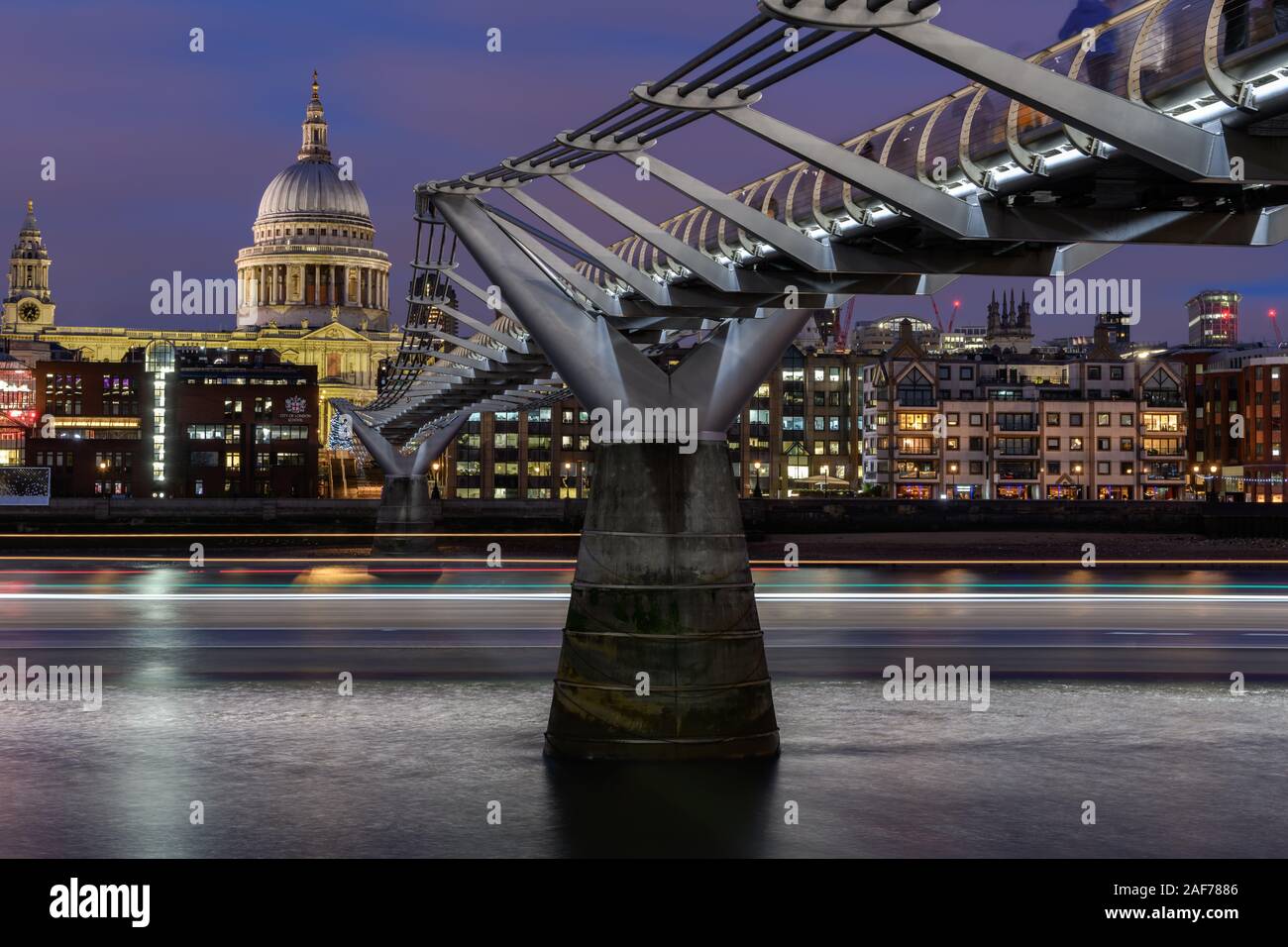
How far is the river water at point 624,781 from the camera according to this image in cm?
1967

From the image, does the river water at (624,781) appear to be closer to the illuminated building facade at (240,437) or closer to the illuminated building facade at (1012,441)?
the illuminated building facade at (1012,441)

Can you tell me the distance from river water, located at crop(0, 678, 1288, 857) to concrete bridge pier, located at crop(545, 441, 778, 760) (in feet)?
1.66

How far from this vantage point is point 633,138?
19953 mm

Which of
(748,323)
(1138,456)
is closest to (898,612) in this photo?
(748,323)

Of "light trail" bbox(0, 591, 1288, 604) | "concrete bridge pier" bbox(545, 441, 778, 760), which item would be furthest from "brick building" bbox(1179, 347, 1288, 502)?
"concrete bridge pier" bbox(545, 441, 778, 760)

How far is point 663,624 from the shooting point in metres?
22.5

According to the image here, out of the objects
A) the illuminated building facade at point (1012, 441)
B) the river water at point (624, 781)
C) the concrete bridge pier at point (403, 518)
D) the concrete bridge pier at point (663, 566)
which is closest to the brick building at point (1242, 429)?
the illuminated building facade at point (1012, 441)

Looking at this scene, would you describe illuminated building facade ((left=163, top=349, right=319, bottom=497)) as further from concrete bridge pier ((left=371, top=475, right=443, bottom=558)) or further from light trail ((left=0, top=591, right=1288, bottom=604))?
light trail ((left=0, top=591, right=1288, bottom=604))

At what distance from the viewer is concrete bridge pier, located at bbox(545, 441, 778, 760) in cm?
2252

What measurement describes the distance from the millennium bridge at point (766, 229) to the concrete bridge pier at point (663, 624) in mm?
32

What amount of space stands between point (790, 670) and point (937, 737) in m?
8.08
